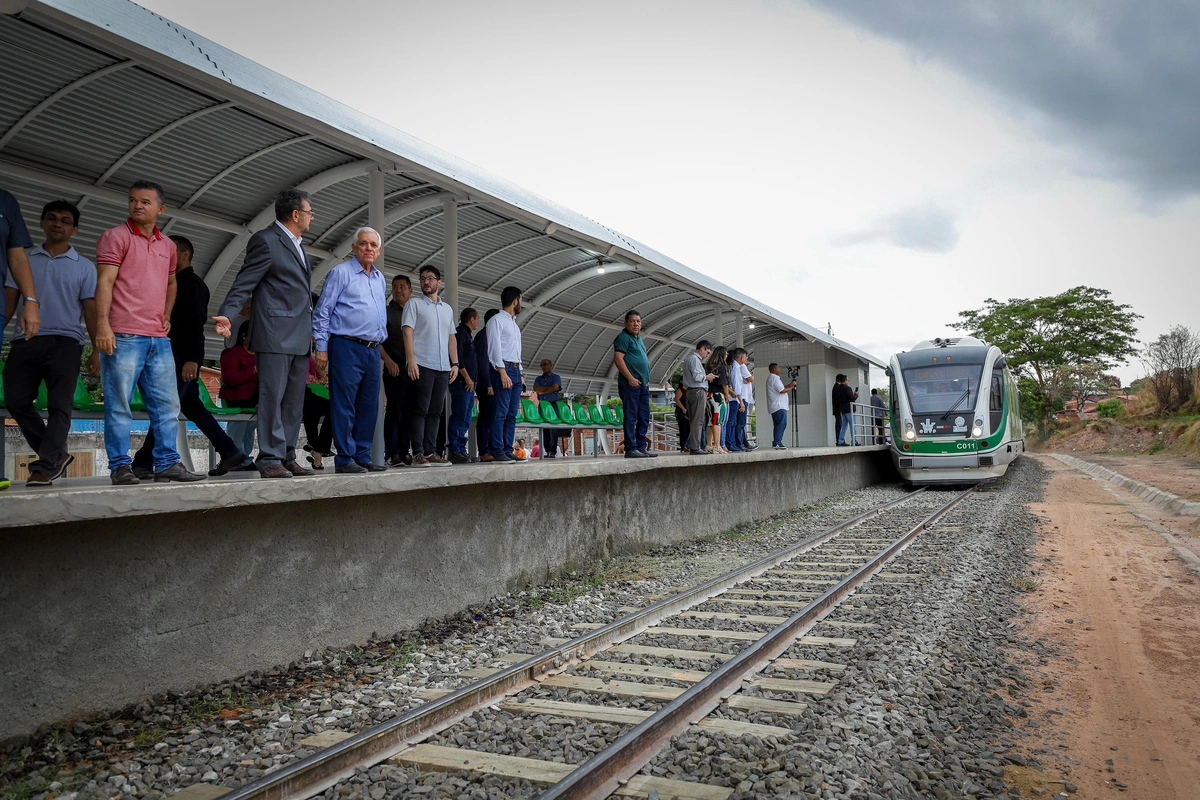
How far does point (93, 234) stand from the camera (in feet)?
27.6

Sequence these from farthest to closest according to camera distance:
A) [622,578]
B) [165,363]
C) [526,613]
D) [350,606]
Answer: [622,578] < [526,613] < [350,606] < [165,363]

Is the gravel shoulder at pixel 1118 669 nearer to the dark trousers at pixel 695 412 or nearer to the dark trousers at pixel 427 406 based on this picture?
the dark trousers at pixel 695 412

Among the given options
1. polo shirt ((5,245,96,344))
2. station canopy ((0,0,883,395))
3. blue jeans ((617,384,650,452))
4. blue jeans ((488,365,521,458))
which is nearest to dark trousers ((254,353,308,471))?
polo shirt ((5,245,96,344))

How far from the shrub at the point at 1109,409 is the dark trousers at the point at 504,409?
5303 centimetres

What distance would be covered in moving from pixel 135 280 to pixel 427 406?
3238mm

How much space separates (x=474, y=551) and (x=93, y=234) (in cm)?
529

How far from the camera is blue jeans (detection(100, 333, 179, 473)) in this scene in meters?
4.52

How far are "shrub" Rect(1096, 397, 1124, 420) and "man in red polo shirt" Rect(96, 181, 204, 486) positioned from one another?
57.2 metres

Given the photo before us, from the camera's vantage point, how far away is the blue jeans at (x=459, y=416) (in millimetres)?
8586

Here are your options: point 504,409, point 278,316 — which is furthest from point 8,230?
point 504,409

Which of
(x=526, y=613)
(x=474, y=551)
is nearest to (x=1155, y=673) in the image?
(x=526, y=613)

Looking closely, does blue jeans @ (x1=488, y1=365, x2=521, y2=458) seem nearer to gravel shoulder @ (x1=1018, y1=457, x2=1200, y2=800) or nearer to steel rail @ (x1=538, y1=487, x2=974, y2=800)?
steel rail @ (x1=538, y1=487, x2=974, y2=800)

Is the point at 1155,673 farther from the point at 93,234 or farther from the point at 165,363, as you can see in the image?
the point at 93,234

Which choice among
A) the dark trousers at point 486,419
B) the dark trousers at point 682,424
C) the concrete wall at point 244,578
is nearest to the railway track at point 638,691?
the concrete wall at point 244,578
